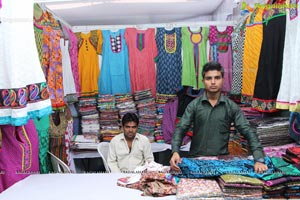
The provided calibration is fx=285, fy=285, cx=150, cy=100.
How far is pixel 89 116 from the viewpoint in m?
3.18

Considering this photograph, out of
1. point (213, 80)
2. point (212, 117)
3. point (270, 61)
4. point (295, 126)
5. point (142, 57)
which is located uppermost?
point (142, 57)

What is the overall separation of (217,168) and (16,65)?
99cm

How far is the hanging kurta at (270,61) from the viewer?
5.91 feet

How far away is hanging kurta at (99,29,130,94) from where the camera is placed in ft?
10.2

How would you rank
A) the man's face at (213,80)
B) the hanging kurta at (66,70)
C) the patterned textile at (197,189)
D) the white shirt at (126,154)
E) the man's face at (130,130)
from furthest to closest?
the hanging kurta at (66,70), the man's face at (130,130), the white shirt at (126,154), the man's face at (213,80), the patterned textile at (197,189)

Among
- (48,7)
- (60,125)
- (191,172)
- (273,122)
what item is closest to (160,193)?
(191,172)

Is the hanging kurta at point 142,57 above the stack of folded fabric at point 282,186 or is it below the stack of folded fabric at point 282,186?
above

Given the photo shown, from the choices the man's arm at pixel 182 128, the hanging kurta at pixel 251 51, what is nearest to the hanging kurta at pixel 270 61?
the hanging kurta at pixel 251 51

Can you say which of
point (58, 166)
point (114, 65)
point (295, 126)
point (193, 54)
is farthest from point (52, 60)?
point (295, 126)

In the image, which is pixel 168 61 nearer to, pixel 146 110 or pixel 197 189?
pixel 146 110

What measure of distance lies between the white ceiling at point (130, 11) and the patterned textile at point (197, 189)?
1563 millimetres

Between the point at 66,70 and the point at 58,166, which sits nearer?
the point at 58,166

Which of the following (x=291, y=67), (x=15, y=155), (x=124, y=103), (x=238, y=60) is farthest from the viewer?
(x=124, y=103)

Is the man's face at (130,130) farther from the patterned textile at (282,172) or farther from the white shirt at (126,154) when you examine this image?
the patterned textile at (282,172)
